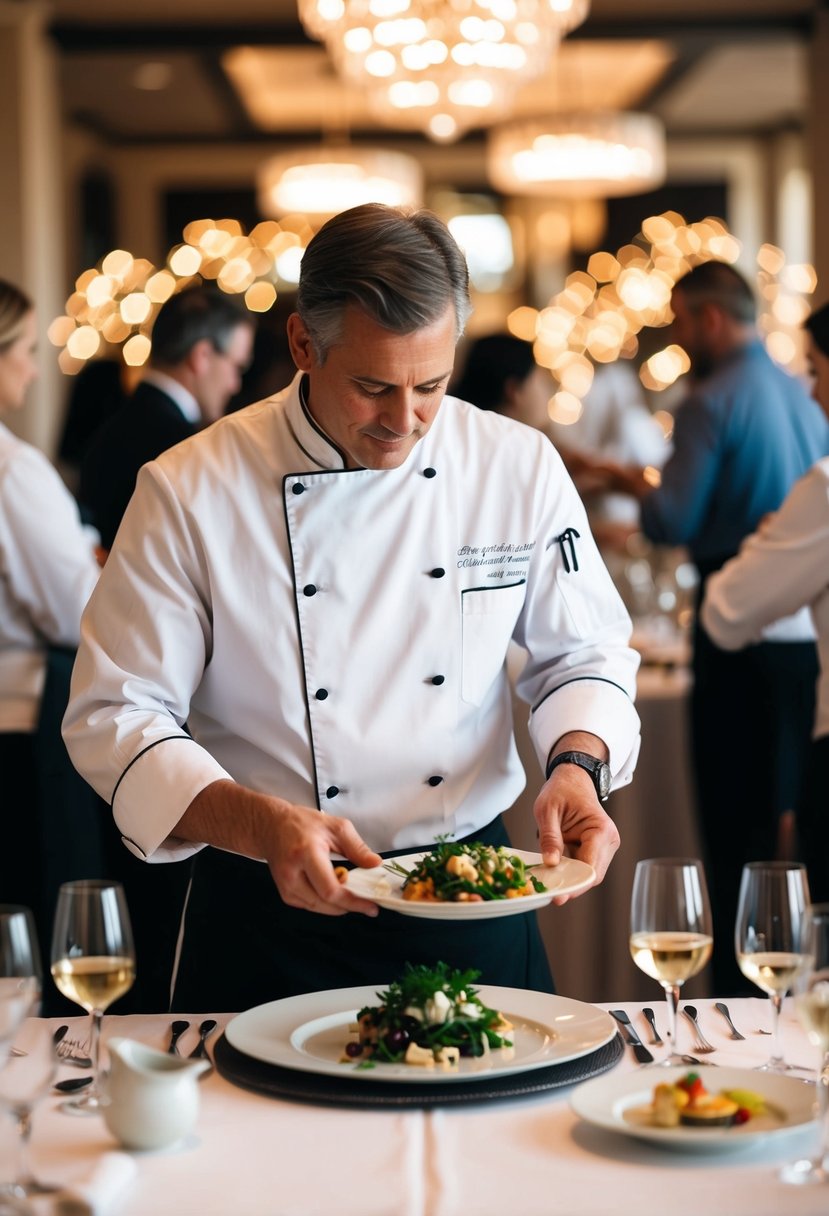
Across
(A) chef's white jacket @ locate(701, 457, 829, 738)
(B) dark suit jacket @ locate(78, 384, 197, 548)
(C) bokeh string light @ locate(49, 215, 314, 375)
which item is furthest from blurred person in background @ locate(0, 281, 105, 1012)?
(C) bokeh string light @ locate(49, 215, 314, 375)

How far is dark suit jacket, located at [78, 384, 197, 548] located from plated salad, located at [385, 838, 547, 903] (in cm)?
213

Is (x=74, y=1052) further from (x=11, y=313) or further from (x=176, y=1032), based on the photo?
(x=11, y=313)

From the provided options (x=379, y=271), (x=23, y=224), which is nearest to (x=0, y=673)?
(x=379, y=271)

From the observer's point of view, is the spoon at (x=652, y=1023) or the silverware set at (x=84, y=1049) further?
the spoon at (x=652, y=1023)

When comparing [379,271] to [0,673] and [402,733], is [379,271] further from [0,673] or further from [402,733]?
[0,673]

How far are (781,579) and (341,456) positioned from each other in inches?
56.9

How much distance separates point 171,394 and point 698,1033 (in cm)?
252

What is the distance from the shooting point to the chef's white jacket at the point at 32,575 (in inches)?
137

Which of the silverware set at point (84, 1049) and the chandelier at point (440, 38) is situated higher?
the chandelier at point (440, 38)

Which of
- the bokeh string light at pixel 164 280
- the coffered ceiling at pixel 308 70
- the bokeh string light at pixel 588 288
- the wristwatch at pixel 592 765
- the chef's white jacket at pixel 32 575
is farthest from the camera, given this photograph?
the bokeh string light at pixel 588 288

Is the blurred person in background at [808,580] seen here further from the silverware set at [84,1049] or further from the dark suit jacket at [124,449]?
the silverware set at [84,1049]

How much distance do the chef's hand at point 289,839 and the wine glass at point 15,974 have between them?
30 centimetres

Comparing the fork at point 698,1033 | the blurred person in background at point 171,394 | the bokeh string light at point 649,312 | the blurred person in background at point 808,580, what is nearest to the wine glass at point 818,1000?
the fork at point 698,1033

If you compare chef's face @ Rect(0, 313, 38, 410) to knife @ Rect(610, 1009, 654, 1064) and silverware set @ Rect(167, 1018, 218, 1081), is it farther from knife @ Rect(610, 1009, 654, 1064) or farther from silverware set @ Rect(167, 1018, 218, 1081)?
knife @ Rect(610, 1009, 654, 1064)
